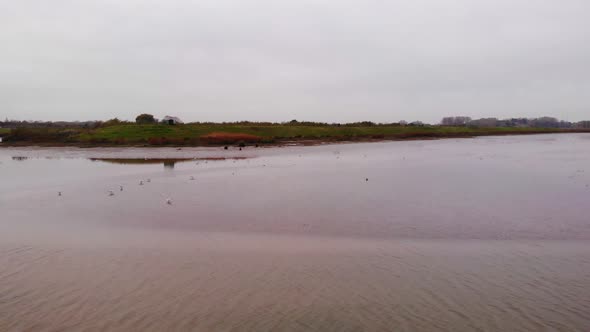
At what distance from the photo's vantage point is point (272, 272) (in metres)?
7.80

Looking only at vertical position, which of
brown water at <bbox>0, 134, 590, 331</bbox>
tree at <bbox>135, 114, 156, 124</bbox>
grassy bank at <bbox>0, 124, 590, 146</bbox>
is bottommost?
brown water at <bbox>0, 134, 590, 331</bbox>

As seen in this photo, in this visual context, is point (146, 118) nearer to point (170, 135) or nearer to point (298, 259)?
point (170, 135)

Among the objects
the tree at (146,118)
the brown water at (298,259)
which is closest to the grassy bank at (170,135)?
the tree at (146,118)

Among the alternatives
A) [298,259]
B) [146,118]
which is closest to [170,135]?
[146,118]

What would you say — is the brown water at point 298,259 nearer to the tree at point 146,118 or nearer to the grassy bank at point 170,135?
the grassy bank at point 170,135

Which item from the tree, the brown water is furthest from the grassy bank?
the brown water

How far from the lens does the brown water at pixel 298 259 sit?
6.04 metres

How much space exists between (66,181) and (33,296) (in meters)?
16.2

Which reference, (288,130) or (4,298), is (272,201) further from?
(288,130)

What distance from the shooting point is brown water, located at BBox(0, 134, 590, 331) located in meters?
6.04

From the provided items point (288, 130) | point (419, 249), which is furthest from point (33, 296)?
point (288, 130)

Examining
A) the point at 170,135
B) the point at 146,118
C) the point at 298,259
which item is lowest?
the point at 298,259

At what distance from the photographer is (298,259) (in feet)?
28.0

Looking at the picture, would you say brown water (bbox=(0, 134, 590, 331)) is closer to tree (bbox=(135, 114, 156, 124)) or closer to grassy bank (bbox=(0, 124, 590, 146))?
grassy bank (bbox=(0, 124, 590, 146))
